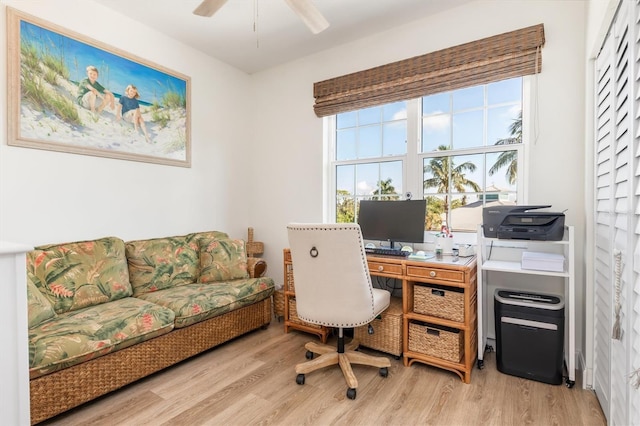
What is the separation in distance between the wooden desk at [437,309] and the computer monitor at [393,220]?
0.30 meters

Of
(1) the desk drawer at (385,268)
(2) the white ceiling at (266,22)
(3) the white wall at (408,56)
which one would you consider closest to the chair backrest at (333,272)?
(1) the desk drawer at (385,268)

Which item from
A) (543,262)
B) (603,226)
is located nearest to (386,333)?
(543,262)

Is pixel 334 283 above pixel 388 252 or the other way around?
the other way around

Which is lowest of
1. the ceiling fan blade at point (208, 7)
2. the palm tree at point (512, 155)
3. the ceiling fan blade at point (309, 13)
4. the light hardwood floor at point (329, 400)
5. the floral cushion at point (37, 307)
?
the light hardwood floor at point (329, 400)

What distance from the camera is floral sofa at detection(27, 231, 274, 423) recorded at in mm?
1706

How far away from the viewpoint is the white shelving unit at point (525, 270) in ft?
6.42

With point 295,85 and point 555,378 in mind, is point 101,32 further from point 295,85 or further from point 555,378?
point 555,378

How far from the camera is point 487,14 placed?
2.48 meters

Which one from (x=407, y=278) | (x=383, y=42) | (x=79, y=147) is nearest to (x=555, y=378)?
(x=407, y=278)

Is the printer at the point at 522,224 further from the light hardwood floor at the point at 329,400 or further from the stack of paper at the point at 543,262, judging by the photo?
the light hardwood floor at the point at 329,400

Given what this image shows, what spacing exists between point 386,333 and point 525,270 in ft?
3.38

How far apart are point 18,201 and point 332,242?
85.0 inches

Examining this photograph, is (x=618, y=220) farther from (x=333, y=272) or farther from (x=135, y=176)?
(x=135, y=176)

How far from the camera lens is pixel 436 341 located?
→ 2.17 meters
